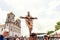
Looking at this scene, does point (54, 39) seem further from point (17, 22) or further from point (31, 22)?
point (17, 22)

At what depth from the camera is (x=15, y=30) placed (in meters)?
65.8

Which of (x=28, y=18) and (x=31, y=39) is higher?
(x=28, y=18)

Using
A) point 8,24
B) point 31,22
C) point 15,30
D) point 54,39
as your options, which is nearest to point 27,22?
point 31,22

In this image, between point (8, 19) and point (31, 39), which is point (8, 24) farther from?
point (31, 39)

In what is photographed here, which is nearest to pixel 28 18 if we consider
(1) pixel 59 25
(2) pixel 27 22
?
(2) pixel 27 22

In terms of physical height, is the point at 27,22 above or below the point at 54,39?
above

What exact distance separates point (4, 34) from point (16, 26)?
62.3 meters

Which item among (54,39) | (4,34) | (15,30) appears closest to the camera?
(4,34)

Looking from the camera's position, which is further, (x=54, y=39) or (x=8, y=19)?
(x=8, y=19)

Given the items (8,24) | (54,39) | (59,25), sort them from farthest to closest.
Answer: (8,24) < (59,25) < (54,39)

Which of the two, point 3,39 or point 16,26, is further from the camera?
point 16,26

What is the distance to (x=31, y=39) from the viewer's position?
5.56 m

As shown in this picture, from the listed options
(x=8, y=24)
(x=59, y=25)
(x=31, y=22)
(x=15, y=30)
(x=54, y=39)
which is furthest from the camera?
(x=15, y=30)

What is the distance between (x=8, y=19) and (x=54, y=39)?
51.5m
